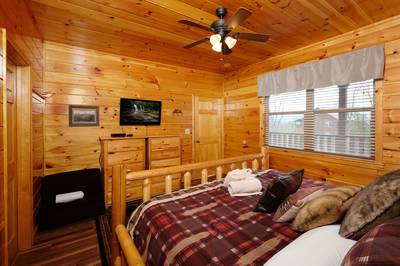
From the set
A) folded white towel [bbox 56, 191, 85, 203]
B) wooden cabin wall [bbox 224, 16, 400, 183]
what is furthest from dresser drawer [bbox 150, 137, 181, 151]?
wooden cabin wall [bbox 224, 16, 400, 183]

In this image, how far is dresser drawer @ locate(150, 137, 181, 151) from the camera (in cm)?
343

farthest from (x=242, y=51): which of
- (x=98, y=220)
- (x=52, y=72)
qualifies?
(x=98, y=220)

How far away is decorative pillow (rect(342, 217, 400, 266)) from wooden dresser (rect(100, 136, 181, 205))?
2.98 meters

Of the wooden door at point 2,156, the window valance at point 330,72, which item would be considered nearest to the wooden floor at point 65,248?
the wooden door at point 2,156

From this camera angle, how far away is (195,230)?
118 centimetres

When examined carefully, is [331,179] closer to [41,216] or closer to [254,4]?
[254,4]

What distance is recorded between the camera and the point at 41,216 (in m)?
2.45

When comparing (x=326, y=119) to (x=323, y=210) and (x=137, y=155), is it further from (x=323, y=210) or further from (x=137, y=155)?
(x=137, y=155)

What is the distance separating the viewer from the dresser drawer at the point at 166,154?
3.45m

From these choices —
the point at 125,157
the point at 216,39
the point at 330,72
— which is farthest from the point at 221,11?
the point at 125,157

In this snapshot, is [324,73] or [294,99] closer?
[324,73]

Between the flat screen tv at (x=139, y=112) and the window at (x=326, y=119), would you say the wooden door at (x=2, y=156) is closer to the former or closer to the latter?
the flat screen tv at (x=139, y=112)

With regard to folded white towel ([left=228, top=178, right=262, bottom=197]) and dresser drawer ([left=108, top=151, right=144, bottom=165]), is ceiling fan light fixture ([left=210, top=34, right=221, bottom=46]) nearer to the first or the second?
folded white towel ([left=228, top=178, right=262, bottom=197])

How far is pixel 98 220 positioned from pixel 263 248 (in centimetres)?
251
